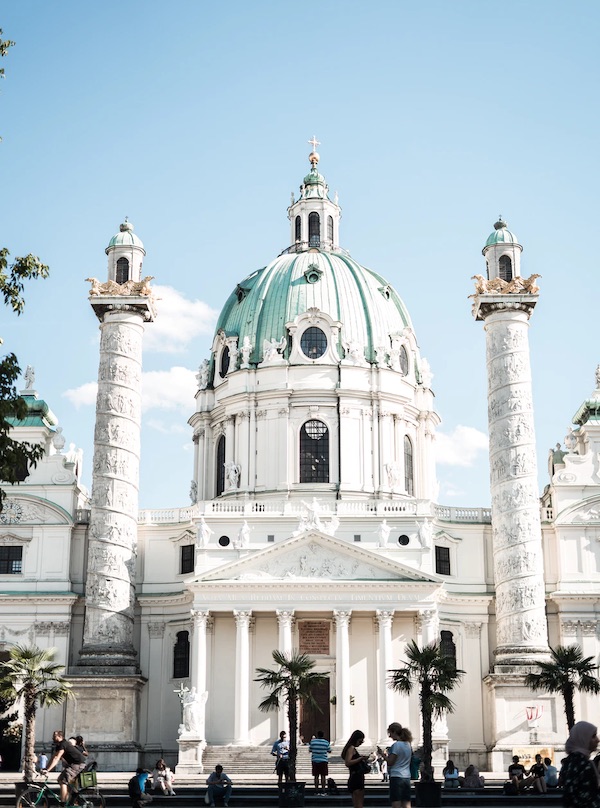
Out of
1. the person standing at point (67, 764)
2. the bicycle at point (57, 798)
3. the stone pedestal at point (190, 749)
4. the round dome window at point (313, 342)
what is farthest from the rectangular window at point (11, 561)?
the person standing at point (67, 764)

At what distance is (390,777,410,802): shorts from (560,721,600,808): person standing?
5654mm

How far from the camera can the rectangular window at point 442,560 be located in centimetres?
5744

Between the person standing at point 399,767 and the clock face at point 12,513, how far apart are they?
130 feet

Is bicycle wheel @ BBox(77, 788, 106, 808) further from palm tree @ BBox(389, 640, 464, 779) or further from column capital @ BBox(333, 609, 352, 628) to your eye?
column capital @ BBox(333, 609, 352, 628)

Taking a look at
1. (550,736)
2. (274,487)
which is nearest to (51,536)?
(274,487)

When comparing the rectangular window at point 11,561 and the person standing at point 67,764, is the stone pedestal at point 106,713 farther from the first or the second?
the person standing at point 67,764

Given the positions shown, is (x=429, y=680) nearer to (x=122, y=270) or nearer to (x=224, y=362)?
(x=122, y=270)

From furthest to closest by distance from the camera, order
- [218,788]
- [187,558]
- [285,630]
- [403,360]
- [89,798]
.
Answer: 1. [403,360]
2. [187,558]
3. [285,630]
4. [218,788]
5. [89,798]

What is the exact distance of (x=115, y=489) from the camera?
53.8 metres

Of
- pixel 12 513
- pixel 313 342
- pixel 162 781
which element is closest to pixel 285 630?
pixel 12 513

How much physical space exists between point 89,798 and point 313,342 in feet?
137

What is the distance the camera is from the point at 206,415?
213ft

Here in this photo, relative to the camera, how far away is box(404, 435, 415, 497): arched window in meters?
63.2

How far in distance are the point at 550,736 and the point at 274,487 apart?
719 inches
